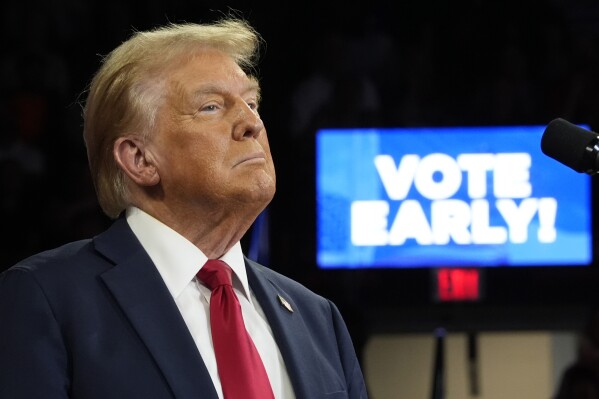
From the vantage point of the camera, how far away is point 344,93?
515 centimetres

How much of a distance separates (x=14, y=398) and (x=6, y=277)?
189 mm

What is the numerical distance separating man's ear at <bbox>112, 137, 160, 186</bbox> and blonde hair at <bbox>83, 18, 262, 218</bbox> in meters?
0.02

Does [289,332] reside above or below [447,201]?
below

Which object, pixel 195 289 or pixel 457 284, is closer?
pixel 195 289

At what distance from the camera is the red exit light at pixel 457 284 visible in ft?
12.9

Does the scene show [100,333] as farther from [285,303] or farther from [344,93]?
[344,93]

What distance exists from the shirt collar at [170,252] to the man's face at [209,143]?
5 centimetres

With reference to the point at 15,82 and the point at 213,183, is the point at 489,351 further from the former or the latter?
the point at 15,82

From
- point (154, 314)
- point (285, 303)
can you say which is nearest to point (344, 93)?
point (285, 303)

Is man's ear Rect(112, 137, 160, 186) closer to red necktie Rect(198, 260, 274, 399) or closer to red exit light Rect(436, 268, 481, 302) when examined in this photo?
red necktie Rect(198, 260, 274, 399)

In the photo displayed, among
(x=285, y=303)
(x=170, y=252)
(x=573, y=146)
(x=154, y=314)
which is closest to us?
(x=573, y=146)

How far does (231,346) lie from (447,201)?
2.27 metres

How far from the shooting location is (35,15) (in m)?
6.51

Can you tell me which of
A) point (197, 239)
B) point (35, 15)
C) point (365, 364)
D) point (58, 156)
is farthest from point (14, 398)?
point (35, 15)
